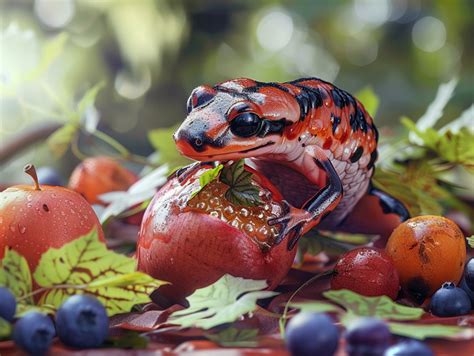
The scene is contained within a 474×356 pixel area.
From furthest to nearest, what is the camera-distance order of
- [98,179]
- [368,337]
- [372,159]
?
[98,179], [372,159], [368,337]

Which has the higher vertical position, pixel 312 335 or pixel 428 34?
pixel 428 34

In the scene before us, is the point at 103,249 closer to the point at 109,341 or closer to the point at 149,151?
the point at 109,341

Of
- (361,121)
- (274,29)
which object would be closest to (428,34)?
(274,29)

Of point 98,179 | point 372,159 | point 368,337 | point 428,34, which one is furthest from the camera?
point 428,34

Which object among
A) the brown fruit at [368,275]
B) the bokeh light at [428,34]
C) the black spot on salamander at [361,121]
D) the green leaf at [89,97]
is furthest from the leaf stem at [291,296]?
the bokeh light at [428,34]

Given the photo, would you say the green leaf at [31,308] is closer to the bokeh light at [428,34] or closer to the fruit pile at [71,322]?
the fruit pile at [71,322]

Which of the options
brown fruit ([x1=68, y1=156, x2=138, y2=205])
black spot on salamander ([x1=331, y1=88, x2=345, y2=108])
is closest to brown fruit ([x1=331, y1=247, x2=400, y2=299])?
black spot on salamander ([x1=331, y1=88, x2=345, y2=108])

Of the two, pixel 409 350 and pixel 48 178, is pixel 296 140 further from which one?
pixel 48 178
